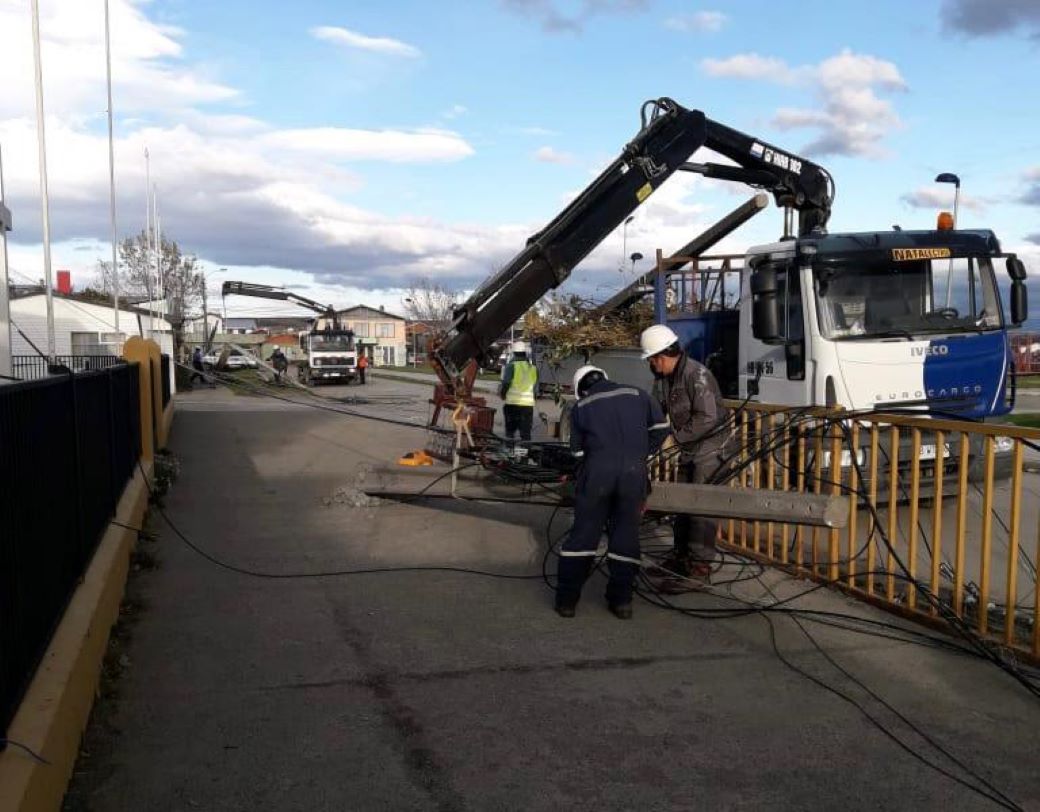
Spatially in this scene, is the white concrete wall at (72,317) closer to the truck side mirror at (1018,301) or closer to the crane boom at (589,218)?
the crane boom at (589,218)

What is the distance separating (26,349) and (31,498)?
2991cm

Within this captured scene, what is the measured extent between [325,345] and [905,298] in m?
37.0

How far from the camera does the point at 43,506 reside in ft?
15.5

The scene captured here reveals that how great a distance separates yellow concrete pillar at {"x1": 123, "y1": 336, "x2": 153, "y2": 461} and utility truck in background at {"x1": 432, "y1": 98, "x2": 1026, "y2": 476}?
13.2ft

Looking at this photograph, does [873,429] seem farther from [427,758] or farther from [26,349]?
[26,349]

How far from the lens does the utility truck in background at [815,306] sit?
29.0 ft

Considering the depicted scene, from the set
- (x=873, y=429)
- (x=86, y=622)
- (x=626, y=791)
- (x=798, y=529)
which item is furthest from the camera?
(x=798, y=529)

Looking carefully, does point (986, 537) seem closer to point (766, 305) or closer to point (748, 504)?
point (748, 504)

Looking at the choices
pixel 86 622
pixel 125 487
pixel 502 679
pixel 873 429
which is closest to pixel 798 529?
pixel 873 429

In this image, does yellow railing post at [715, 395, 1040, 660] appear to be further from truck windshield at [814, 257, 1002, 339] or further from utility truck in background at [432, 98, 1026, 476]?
truck windshield at [814, 257, 1002, 339]

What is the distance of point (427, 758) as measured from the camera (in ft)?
13.9

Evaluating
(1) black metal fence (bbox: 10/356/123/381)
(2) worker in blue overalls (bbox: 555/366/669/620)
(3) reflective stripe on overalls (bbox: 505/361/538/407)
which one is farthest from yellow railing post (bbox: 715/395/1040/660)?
(1) black metal fence (bbox: 10/356/123/381)

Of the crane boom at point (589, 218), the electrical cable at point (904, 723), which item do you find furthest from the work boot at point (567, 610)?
the crane boom at point (589, 218)

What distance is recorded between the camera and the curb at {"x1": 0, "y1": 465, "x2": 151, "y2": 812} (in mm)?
3288
